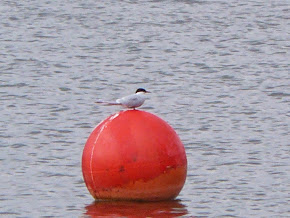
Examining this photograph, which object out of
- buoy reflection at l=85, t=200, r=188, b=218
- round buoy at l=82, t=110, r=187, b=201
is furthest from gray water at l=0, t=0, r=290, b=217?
round buoy at l=82, t=110, r=187, b=201

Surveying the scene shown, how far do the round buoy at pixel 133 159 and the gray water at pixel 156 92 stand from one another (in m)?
0.25

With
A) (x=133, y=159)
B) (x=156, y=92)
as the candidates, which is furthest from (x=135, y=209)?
(x=156, y=92)

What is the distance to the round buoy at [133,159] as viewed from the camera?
12586 mm

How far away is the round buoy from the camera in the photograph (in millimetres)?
12586

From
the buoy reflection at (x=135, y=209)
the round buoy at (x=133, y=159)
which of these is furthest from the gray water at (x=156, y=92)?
the round buoy at (x=133, y=159)

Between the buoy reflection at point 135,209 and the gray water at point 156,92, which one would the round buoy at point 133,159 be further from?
the gray water at point 156,92

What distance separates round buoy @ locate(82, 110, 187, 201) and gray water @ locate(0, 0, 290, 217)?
253mm

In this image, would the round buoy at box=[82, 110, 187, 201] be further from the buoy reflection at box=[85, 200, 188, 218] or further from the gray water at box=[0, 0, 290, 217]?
the gray water at box=[0, 0, 290, 217]

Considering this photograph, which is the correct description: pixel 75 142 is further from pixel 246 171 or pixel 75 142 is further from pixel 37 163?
pixel 246 171

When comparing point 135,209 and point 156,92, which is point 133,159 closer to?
point 135,209

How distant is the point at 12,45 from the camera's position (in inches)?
1135

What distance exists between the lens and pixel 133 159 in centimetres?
1256

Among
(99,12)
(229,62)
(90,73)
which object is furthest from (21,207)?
(99,12)

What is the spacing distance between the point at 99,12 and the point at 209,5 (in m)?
4.18
